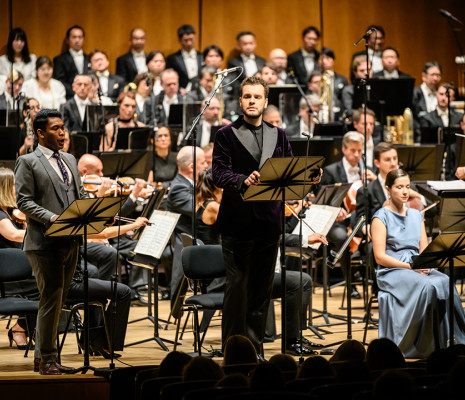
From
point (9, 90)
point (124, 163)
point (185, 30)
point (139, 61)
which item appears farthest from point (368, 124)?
point (9, 90)

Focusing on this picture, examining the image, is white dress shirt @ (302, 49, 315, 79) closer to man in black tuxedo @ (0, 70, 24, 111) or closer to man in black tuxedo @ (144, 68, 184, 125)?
man in black tuxedo @ (144, 68, 184, 125)

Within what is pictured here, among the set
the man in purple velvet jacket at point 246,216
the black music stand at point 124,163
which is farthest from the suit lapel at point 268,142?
the black music stand at point 124,163

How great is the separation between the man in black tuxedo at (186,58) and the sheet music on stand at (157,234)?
5.38 meters

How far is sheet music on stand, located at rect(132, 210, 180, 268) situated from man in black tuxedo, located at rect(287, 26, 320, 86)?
590 centimetres

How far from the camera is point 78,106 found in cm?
915

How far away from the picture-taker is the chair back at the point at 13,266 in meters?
5.09

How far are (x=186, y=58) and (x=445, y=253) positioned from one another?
283 inches

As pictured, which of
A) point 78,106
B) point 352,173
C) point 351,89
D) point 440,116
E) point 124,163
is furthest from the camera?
point 351,89

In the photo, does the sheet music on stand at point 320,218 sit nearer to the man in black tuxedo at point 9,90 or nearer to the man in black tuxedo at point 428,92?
the man in black tuxedo at point 9,90

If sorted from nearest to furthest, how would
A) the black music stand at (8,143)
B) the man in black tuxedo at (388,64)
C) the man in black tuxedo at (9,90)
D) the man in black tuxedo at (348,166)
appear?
the man in black tuxedo at (348,166) < the black music stand at (8,143) < the man in black tuxedo at (9,90) < the man in black tuxedo at (388,64)

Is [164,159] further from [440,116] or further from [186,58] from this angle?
[440,116]

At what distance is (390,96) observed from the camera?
8398 millimetres

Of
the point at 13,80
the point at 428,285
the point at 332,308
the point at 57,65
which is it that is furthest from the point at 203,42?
the point at 428,285

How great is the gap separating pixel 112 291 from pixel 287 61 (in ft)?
23.4
